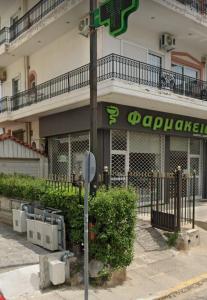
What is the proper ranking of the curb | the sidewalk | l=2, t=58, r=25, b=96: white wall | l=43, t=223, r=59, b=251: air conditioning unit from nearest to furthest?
the sidewalk → the curb → l=43, t=223, r=59, b=251: air conditioning unit → l=2, t=58, r=25, b=96: white wall

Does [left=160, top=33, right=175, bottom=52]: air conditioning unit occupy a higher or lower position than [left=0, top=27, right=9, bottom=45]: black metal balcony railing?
lower

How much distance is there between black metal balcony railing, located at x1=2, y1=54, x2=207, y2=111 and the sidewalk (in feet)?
17.4

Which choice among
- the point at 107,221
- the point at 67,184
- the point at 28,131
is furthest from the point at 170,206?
the point at 28,131

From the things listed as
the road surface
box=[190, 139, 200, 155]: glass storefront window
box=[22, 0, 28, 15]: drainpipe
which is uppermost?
box=[22, 0, 28, 15]: drainpipe

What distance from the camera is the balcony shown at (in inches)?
543

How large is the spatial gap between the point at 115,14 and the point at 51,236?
4469 mm

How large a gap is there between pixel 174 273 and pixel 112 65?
22.1 feet

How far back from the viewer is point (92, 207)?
20.5ft

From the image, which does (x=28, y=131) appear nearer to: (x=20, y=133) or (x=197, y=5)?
(x=20, y=133)

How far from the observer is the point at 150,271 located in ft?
23.5

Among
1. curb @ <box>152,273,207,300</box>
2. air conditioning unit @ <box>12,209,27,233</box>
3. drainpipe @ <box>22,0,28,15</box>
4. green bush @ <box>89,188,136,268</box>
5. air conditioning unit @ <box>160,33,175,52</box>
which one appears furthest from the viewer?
drainpipe @ <box>22,0,28,15</box>

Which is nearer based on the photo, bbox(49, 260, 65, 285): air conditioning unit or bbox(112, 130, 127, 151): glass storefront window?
bbox(49, 260, 65, 285): air conditioning unit

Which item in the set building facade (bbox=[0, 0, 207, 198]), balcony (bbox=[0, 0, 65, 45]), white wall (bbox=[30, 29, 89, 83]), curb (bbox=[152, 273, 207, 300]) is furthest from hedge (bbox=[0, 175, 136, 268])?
balcony (bbox=[0, 0, 65, 45])

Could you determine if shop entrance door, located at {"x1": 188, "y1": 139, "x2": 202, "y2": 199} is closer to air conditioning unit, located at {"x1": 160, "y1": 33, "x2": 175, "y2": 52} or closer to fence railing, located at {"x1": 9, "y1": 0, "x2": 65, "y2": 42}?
air conditioning unit, located at {"x1": 160, "y1": 33, "x2": 175, "y2": 52}
